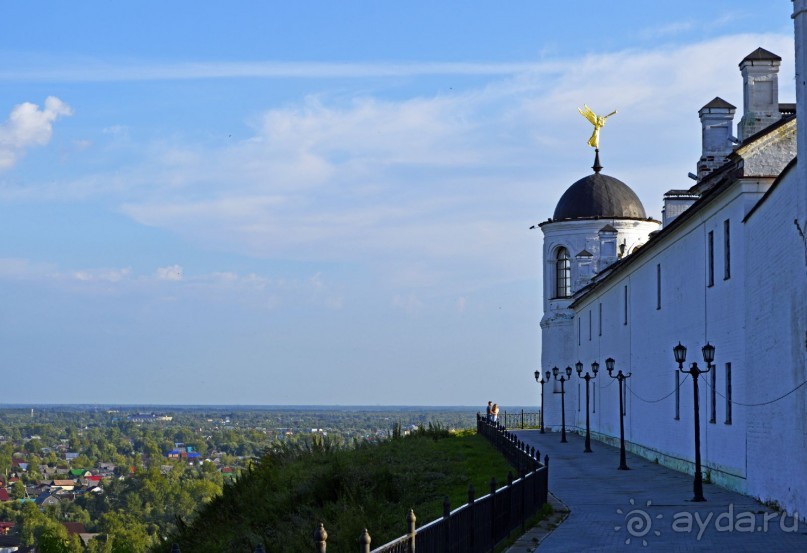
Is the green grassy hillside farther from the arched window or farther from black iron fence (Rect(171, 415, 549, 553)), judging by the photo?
the arched window

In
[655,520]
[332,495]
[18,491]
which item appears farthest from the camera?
[18,491]

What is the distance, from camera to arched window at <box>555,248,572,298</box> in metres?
57.3

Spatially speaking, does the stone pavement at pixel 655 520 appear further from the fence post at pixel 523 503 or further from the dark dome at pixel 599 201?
the dark dome at pixel 599 201

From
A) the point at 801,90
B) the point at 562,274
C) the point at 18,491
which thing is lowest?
the point at 18,491

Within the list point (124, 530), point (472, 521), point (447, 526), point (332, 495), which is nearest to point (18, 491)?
point (124, 530)

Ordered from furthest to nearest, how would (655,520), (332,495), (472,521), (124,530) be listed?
(124,530) → (332,495) → (655,520) → (472,521)

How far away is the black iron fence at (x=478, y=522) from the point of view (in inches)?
440

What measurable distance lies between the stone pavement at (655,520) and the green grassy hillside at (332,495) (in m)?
2.34

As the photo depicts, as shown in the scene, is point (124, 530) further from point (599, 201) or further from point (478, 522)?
point (478, 522)

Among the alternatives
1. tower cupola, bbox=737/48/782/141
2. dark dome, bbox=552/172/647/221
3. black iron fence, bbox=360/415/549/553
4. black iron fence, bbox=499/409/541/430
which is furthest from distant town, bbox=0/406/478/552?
tower cupola, bbox=737/48/782/141

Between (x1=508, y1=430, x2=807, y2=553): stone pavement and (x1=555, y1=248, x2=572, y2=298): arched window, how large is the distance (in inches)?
1151

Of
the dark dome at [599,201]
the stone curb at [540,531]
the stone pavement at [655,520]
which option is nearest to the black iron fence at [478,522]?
the stone curb at [540,531]

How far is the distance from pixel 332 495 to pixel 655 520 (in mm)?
8131

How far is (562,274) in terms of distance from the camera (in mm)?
57625
